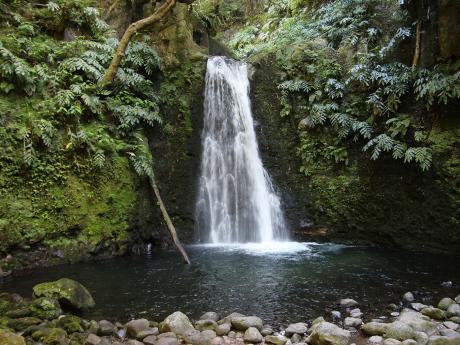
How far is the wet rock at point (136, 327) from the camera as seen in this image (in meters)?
4.29

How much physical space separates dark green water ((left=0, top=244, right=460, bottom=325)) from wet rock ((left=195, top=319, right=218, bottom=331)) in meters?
0.44

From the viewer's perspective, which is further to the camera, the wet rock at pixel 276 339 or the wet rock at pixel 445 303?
the wet rock at pixel 445 303

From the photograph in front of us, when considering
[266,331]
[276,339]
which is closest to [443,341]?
[276,339]

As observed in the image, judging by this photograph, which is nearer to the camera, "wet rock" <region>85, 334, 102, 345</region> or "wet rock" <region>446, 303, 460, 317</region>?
"wet rock" <region>85, 334, 102, 345</region>

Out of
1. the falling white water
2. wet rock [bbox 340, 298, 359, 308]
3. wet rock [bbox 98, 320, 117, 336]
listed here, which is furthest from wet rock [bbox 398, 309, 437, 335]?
the falling white water

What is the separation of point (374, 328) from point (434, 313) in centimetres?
104

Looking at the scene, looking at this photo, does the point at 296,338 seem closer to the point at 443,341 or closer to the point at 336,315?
the point at 336,315

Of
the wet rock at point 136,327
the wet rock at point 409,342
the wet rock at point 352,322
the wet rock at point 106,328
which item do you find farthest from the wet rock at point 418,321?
the wet rock at point 106,328

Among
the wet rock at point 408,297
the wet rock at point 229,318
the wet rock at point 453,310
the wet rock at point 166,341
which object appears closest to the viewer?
the wet rock at point 166,341

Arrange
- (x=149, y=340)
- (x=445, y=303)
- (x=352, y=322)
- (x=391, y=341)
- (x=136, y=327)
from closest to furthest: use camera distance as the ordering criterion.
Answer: (x=391, y=341) < (x=149, y=340) < (x=136, y=327) < (x=352, y=322) < (x=445, y=303)

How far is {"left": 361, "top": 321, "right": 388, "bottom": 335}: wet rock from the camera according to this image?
427 cm

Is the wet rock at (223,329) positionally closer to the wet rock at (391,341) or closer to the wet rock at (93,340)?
the wet rock at (93,340)

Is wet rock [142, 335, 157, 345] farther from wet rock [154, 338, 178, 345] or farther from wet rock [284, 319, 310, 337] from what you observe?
wet rock [284, 319, 310, 337]

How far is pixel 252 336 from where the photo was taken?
4215 mm
